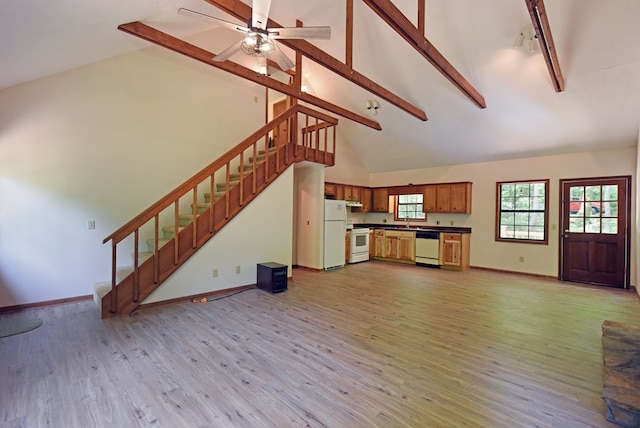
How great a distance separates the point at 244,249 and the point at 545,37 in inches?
184

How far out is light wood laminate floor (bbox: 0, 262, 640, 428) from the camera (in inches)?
76.1

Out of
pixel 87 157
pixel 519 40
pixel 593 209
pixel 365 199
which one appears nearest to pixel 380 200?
pixel 365 199

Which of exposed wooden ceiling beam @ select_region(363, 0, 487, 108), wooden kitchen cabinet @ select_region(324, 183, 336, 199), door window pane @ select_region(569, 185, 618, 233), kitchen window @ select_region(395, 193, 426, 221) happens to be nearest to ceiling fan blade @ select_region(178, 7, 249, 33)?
exposed wooden ceiling beam @ select_region(363, 0, 487, 108)

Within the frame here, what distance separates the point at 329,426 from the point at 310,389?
0.41m

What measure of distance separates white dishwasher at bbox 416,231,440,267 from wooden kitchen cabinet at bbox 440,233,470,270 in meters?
0.11

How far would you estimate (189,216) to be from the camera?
15.8ft

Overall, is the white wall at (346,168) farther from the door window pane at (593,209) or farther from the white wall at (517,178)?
the door window pane at (593,209)

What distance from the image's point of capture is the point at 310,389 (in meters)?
2.21

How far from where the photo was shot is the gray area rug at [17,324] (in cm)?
314

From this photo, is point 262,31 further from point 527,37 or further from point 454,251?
point 454,251

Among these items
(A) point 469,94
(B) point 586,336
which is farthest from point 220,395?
(A) point 469,94

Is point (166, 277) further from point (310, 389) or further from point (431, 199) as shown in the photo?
point (431, 199)

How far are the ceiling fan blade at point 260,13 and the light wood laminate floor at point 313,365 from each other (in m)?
2.91

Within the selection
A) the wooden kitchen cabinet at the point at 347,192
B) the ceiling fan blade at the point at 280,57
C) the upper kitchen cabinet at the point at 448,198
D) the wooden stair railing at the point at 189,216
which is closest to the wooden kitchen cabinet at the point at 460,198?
the upper kitchen cabinet at the point at 448,198
